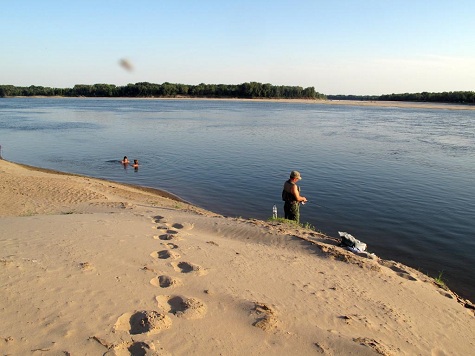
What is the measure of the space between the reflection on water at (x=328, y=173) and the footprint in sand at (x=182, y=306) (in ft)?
20.5

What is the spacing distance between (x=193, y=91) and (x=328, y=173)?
13482 centimetres

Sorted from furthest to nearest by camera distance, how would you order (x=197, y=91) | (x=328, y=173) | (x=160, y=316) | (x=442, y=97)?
1. (x=197, y=91)
2. (x=442, y=97)
3. (x=328, y=173)
4. (x=160, y=316)

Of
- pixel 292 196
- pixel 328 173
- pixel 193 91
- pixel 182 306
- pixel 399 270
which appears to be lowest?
pixel 328 173

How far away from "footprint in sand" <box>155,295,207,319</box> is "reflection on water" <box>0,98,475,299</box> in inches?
246

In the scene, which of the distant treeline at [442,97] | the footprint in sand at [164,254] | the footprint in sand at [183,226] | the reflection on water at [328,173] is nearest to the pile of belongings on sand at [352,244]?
the reflection on water at [328,173]

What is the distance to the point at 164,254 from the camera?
6.71 meters

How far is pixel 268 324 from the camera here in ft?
15.6

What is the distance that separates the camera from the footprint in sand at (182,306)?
478 centimetres

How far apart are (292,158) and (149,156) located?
9.25m

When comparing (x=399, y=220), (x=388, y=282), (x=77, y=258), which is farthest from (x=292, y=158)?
(x=77, y=258)

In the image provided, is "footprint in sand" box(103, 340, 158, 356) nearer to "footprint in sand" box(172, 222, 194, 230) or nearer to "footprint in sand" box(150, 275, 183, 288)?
"footprint in sand" box(150, 275, 183, 288)

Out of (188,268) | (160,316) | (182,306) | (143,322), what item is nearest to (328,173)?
(188,268)

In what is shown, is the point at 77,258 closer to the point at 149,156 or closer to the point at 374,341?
the point at 374,341

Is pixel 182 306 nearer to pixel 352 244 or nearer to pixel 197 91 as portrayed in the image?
pixel 352 244
